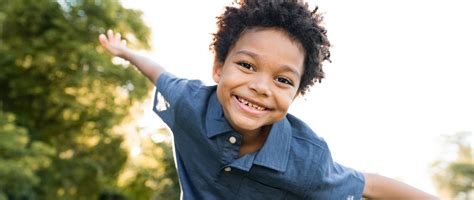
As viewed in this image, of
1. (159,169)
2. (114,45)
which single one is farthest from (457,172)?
(114,45)

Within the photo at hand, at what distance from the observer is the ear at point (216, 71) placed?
2.71 metres

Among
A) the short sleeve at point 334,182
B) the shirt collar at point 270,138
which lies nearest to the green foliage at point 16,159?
the shirt collar at point 270,138

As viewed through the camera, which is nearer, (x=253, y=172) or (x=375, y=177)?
(x=253, y=172)

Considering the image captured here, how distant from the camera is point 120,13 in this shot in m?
16.2

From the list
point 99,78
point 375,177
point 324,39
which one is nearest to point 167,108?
point 324,39

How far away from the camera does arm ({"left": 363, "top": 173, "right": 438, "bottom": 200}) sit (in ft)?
8.52

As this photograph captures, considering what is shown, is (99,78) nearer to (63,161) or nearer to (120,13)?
(120,13)

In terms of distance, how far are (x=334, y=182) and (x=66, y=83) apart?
1397cm

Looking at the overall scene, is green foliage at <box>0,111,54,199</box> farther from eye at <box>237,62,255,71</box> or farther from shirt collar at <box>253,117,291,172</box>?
eye at <box>237,62,255,71</box>

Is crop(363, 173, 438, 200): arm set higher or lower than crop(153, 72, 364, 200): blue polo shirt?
higher

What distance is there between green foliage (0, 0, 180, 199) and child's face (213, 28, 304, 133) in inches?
509

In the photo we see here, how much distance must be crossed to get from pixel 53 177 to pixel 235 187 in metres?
15.0

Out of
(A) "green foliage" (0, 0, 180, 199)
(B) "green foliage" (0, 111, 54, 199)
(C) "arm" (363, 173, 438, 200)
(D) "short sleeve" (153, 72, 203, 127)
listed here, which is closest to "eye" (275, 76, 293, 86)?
(D) "short sleeve" (153, 72, 203, 127)

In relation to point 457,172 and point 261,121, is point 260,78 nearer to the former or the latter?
point 261,121
